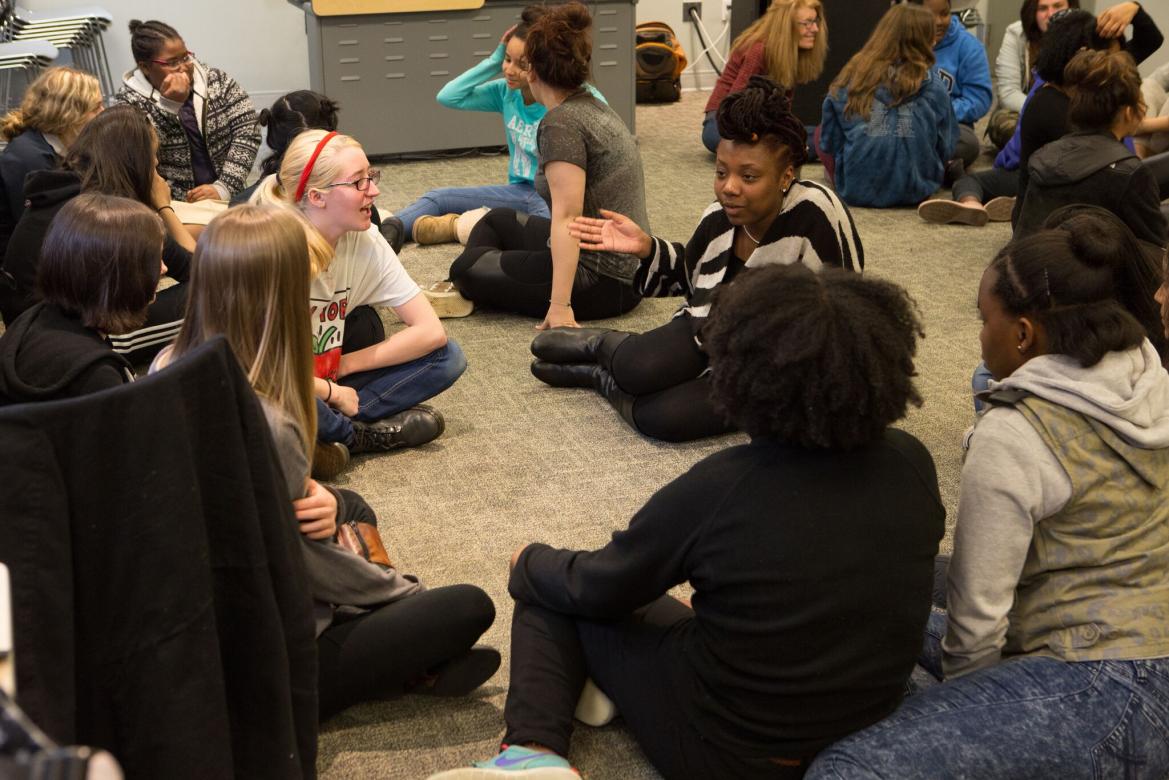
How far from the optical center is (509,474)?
113 inches

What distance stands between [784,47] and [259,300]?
13.5 feet

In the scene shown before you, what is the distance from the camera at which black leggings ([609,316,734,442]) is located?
9.81 ft

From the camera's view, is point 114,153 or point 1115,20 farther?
point 1115,20

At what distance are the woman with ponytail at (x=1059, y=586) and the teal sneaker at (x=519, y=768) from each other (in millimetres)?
347

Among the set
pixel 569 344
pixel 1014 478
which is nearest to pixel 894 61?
pixel 569 344

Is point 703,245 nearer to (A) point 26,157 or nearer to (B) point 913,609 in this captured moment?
(B) point 913,609

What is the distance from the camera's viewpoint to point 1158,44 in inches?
190

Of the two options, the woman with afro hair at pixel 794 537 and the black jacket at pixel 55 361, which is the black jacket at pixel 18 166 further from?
the woman with afro hair at pixel 794 537

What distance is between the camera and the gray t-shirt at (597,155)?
11.5 feet

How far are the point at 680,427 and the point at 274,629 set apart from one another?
1734mm

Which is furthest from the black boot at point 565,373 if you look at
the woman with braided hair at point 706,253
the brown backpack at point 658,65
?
the brown backpack at point 658,65

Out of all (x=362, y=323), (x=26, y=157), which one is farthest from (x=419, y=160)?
(x=362, y=323)

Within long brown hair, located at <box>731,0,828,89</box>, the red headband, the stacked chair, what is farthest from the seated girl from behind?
long brown hair, located at <box>731,0,828,89</box>

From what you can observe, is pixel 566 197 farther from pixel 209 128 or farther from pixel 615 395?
pixel 209 128
